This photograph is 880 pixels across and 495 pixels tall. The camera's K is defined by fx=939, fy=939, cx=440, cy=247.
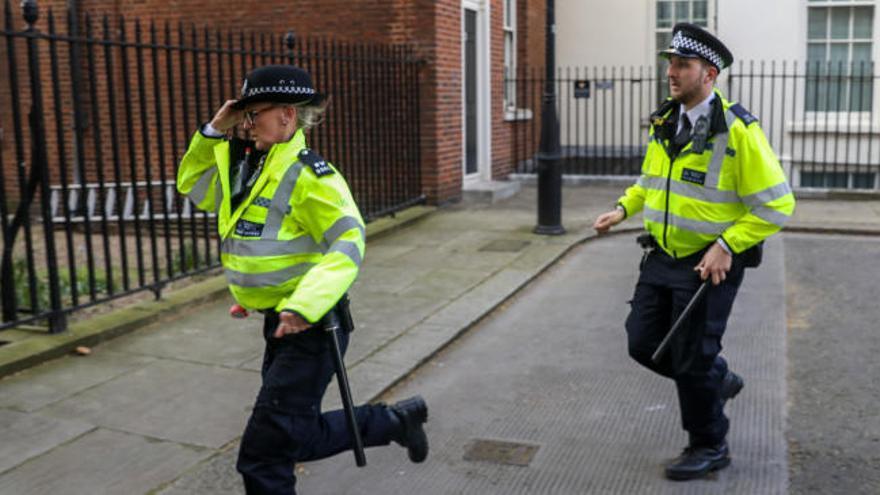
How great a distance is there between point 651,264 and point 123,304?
15.8 feet

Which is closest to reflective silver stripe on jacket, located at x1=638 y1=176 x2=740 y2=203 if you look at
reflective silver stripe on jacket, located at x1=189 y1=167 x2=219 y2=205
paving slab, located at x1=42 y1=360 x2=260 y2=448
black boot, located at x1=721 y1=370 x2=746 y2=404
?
black boot, located at x1=721 y1=370 x2=746 y2=404

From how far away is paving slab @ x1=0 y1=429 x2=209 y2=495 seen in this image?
3.93 m

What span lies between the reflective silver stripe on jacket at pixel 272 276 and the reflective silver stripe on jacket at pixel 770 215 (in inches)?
69.8

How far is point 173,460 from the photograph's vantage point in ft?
13.9

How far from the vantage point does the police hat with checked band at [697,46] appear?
381cm

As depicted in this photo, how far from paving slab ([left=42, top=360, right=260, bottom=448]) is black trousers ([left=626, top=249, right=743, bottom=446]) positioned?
2.04m

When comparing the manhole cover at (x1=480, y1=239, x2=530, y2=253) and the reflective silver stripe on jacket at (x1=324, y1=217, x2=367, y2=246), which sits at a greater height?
the reflective silver stripe on jacket at (x1=324, y1=217, x2=367, y2=246)

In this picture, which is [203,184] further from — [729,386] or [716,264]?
[729,386]

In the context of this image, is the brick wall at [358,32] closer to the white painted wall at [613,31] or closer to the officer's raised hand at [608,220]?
the white painted wall at [613,31]

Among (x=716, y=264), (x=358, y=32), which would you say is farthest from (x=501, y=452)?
(x=358, y=32)

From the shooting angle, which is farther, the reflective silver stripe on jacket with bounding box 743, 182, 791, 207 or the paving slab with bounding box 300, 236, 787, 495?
the paving slab with bounding box 300, 236, 787, 495

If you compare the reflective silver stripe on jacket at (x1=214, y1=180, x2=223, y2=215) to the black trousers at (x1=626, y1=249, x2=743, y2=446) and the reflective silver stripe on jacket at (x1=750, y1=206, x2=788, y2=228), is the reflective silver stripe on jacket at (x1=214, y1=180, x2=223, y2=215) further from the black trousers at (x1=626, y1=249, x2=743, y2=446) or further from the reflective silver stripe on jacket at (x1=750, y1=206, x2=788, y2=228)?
the reflective silver stripe on jacket at (x1=750, y1=206, x2=788, y2=228)

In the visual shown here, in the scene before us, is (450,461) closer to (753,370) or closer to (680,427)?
(680,427)

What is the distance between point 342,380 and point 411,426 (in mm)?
686
